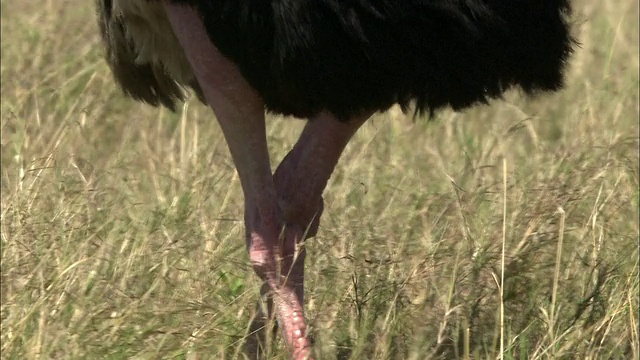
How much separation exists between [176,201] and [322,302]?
73cm

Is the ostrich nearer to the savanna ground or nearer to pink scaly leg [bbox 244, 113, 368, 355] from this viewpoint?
pink scaly leg [bbox 244, 113, 368, 355]

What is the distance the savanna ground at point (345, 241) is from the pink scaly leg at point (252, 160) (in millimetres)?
109

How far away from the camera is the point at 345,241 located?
331 centimetres

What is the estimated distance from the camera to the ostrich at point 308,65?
7.64 ft

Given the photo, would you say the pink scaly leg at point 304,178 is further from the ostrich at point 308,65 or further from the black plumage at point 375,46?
the black plumage at point 375,46

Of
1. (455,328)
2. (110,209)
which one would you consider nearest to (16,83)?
(110,209)

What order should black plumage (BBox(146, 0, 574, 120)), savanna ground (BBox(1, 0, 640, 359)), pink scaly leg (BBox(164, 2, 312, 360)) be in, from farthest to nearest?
1. savanna ground (BBox(1, 0, 640, 359))
2. pink scaly leg (BBox(164, 2, 312, 360))
3. black plumage (BBox(146, 0, 574, 120))

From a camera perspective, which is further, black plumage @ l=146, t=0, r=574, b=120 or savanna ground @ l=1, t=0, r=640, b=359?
savanna ground @ l=1, t=0, r=640, b=359

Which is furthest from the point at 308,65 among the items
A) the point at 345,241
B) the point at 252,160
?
the point at 345,241

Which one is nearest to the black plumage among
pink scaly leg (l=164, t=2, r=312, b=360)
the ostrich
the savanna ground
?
the ostrich

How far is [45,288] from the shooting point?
2.85 m

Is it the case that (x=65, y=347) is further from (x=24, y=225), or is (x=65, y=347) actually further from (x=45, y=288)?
(x=24, y=225)

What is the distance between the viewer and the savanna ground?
282 centimetres

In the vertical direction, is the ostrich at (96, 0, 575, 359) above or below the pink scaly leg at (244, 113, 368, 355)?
above
